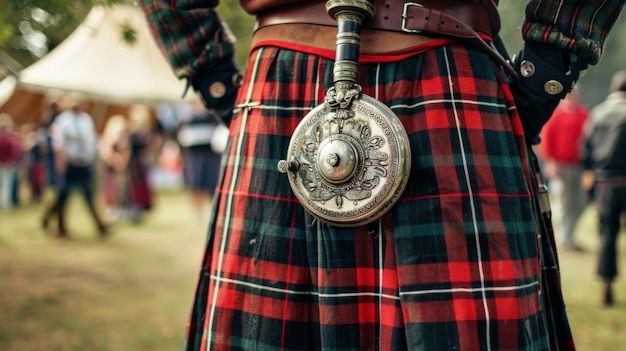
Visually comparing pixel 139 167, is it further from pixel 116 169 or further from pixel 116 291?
pixel 116 291

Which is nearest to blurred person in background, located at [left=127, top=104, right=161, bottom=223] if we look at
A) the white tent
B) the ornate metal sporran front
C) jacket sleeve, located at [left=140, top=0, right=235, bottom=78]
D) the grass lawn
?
the grass lawn

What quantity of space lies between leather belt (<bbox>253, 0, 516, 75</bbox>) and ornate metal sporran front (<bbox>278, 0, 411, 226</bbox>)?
8cm

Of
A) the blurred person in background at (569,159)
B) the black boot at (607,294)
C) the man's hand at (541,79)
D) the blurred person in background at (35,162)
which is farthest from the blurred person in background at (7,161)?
the man's hand at (541,79)

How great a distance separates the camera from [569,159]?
841cm

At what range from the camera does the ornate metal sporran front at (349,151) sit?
1.18 m

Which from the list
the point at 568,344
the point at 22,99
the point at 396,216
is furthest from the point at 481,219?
the point at 22,99

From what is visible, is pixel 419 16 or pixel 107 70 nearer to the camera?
pixel 419 16

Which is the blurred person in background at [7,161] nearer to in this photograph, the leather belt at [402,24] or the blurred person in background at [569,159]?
the blurred person in background at [569,159]

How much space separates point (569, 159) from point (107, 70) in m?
6.42

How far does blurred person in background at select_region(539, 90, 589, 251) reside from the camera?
828 cm

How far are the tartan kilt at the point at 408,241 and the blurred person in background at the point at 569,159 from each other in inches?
296

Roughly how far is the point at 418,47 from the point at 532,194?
435mm

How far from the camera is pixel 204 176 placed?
9.41 metres

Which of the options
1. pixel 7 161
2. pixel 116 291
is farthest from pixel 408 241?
pixel 7 161
